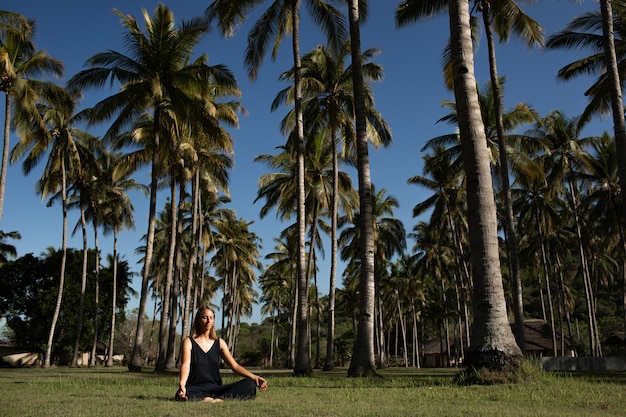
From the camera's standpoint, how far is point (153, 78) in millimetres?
19844

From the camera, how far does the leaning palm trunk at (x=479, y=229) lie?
8398 millimetres

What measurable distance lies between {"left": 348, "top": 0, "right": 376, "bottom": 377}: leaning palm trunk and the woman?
7.25 metres

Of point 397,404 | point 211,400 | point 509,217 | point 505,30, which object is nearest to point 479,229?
point 397,404

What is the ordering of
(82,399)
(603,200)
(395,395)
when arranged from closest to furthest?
(82,399) → (395,395) → (603,200)

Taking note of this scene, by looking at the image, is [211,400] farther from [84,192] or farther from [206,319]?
[84,192]

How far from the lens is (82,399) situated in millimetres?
6820

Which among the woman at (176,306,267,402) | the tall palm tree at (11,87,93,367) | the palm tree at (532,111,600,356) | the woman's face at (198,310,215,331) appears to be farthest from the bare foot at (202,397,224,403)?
the palm tree at (532,111,600,356)

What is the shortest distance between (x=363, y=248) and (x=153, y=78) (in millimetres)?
11443

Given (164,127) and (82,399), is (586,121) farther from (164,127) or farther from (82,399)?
(82,399)

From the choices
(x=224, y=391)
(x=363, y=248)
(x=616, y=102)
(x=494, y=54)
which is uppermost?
(x=494, y=54)

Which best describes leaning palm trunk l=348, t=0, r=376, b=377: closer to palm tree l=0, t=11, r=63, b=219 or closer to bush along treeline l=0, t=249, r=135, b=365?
palm tree l=0, t=11, r=63, b=219

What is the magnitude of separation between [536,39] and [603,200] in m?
15.8

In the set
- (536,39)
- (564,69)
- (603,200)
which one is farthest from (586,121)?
(603,200)

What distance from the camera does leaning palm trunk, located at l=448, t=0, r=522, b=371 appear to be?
8.40m
